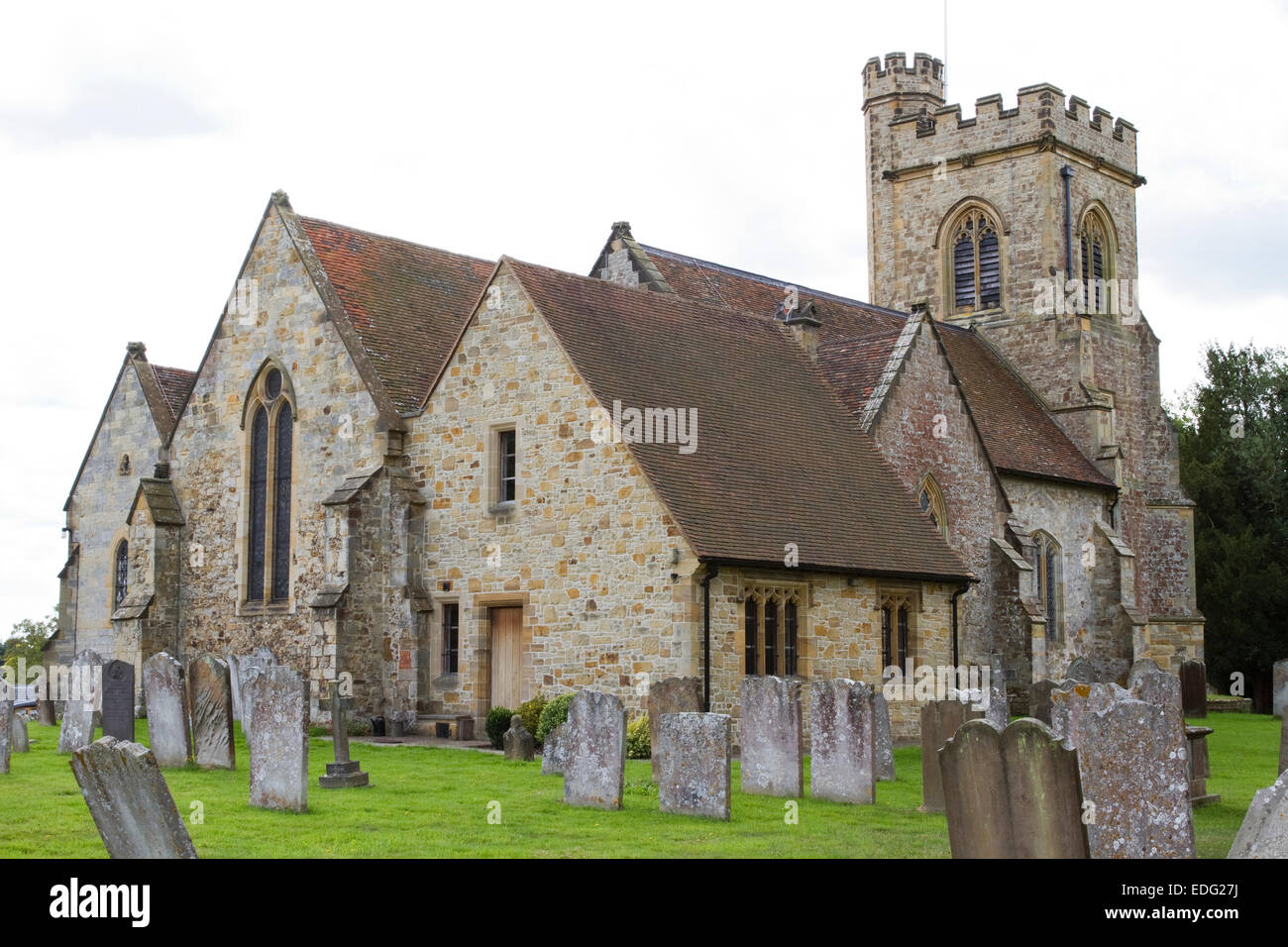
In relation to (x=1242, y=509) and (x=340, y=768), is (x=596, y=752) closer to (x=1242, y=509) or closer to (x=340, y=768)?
(x=340, y=768)

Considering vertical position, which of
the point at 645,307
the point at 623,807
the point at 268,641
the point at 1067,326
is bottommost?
the point at 623,807

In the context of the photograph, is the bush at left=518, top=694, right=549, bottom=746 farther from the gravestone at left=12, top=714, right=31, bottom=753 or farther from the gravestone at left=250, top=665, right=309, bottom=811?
the gravestone at left=250, top=665, right=309, bottom=811

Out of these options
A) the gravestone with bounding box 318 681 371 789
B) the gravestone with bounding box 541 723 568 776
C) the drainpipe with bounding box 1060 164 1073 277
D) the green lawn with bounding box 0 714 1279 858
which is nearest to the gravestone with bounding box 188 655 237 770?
the green lawn with bounding box 0 714 1279 858

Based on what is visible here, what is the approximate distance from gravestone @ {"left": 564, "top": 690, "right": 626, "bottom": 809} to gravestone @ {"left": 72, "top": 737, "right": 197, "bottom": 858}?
554cm

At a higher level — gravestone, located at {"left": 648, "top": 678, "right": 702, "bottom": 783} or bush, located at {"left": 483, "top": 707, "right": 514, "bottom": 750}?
gravestone, located at {"left": 648, "top": 678, "right": 702, "bottom": 783}

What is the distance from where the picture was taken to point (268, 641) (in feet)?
88.6

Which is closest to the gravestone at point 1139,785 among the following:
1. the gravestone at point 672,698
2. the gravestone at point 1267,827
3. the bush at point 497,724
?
the gravestone at point 1267,827

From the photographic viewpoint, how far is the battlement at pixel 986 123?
42.8 meters

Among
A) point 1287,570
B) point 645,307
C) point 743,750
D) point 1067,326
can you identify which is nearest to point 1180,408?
point 1287,570

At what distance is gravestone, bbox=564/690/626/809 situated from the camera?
14.9m

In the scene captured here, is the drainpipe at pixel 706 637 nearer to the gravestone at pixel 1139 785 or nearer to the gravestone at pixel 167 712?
the gravestone at pixel 167 712

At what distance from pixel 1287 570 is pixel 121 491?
33389 mm

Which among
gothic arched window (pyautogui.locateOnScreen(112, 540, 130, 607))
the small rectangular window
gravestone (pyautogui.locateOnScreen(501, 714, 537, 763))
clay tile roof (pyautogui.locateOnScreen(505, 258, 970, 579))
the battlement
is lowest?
gravestone (pyautogui.locateOnScreen(501, 714, 537, 763))

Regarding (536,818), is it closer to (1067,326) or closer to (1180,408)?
(1067,326)
